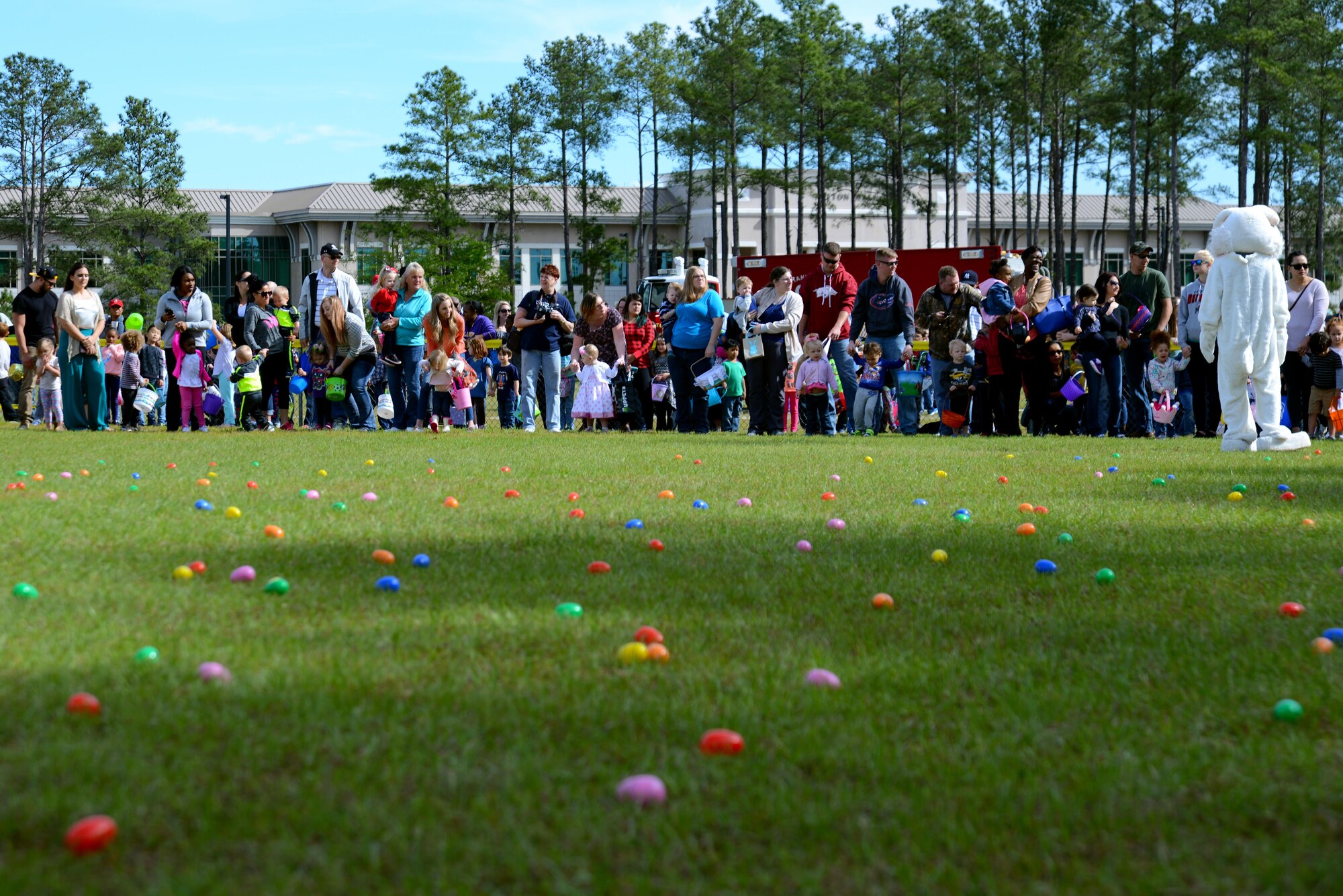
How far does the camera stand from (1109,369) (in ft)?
51.4

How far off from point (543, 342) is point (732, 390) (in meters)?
2.66

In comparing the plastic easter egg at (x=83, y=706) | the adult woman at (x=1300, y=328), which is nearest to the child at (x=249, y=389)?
the adult woman at (x=1300, y=328)

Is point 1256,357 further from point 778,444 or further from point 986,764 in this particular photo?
point 986,764

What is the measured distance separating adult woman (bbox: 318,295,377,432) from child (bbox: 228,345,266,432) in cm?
91

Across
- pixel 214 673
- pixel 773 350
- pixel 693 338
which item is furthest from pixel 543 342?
pixel 214 673

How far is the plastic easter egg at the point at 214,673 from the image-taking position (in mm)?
3658

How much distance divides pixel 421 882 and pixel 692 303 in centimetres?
1411

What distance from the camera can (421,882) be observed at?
2.43 m

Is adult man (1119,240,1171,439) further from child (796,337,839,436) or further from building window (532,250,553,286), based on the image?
building window (532,250,553,286)

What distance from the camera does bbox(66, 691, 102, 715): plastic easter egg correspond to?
3316 millimetres

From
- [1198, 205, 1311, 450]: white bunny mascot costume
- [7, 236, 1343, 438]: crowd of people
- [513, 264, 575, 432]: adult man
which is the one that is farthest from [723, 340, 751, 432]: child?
[1198, 205, 1311, 450]: white bunny mascot costume

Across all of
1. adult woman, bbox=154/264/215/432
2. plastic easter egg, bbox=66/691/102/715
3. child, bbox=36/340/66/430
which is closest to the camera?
plastic easter egg, bbox=66/691/102/715

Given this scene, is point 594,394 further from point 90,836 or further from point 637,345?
point 90,836

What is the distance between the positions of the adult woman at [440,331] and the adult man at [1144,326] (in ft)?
26.9
